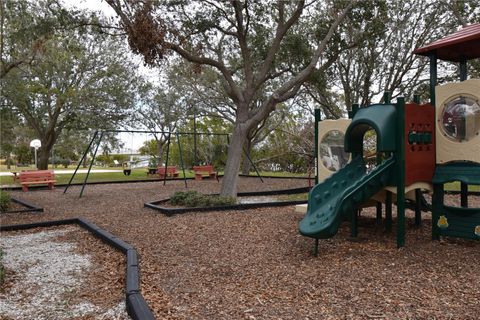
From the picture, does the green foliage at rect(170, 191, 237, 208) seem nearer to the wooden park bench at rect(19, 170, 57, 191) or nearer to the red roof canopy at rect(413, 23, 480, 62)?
the red roof canopy at rect(413, 23, 480, 62)

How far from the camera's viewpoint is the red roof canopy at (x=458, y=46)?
5.84 meters

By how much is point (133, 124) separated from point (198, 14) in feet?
53.5

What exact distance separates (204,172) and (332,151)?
38.7 feet

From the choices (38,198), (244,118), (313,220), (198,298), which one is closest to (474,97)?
(313,220)

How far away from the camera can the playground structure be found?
5395 millimetres

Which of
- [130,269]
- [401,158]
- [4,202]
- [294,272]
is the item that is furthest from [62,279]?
[4,202]

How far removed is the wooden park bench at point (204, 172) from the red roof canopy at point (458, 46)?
44.5ft

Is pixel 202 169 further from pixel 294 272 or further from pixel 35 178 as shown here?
pixel 294 272

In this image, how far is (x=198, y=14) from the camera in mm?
11086

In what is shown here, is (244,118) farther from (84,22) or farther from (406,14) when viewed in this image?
(406,14)

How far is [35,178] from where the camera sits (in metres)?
15.6

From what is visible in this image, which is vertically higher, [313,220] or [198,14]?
[198,14]

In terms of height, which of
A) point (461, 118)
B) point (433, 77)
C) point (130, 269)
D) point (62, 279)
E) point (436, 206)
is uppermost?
point (433, 77)

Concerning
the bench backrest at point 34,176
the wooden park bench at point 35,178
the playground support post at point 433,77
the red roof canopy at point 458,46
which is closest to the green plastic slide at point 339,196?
the playground support post at point 433,77
